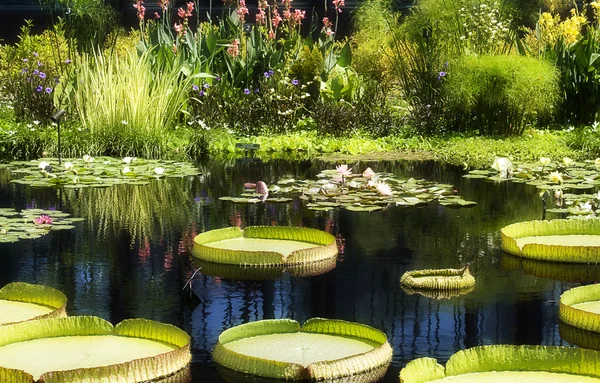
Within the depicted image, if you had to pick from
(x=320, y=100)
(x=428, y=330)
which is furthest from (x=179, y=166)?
(x=428, y=330)

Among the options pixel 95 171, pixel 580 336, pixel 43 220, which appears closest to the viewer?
pixel 580 336

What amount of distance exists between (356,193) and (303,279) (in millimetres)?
2377

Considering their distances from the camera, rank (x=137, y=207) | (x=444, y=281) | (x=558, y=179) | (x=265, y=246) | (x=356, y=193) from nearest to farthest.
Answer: (x=444, y=281), (x=265, y=246), (x=558, y=179), (x=137, y=207), (x=356, y=193)

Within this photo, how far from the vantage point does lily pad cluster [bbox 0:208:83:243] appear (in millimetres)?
6727

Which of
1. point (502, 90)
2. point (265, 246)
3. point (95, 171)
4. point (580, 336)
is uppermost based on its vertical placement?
point (502, 90)

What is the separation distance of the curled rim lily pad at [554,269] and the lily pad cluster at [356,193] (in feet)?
5.30

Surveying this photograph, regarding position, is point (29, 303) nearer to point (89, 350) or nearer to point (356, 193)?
point (89, 350)

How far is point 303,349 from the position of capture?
4281mm

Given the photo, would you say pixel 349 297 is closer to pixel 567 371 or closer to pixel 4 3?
pixel 567 371

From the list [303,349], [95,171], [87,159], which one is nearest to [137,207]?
[95,171]

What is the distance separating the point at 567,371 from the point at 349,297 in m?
1.60

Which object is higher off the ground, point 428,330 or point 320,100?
point 320,100

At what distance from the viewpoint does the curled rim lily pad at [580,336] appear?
455 centimetres

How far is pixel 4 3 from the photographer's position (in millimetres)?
24859
